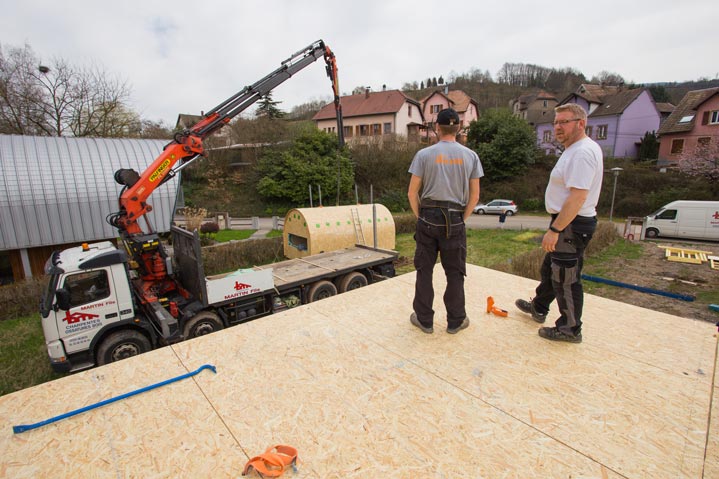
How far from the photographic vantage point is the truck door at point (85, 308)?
4816 mm

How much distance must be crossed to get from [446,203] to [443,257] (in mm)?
496

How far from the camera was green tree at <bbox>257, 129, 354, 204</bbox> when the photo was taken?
22.5 metres

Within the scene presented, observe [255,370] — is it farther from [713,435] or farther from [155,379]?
[713,435]

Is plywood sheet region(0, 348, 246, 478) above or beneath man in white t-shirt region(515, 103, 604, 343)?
beneath

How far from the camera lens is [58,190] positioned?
388 inches

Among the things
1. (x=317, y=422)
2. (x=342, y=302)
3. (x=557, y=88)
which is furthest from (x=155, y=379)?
(x=557, y=88)

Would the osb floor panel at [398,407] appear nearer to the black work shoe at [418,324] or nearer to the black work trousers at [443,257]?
the black work shoe at [418,324]

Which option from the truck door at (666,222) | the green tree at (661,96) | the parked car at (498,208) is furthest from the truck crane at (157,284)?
the green tree at (661,96)

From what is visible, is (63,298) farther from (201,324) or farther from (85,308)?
(201,324)

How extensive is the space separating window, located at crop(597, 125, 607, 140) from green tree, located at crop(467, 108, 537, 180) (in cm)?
867

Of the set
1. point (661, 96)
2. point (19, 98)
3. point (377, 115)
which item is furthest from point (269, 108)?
point (661, 96)

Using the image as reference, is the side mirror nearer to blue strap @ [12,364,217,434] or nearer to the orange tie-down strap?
blue strap @ [12,364,217,434]

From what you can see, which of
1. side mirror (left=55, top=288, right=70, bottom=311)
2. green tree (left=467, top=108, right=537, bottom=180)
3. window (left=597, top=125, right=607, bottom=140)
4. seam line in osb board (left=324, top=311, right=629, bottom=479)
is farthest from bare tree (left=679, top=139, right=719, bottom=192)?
side mirror (left=55, top=288, right=70, bottom=311)

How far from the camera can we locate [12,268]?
10.0 m
